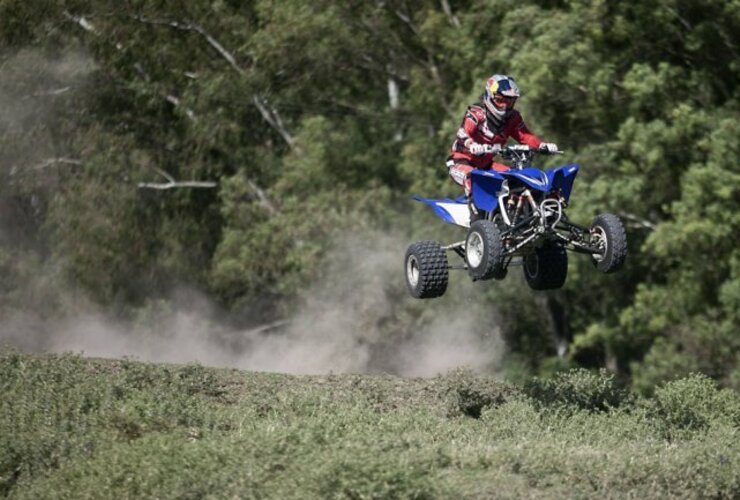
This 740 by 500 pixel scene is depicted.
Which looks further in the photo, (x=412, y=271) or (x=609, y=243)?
(x=412, y=271)

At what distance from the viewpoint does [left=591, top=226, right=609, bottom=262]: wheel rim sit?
18328mm

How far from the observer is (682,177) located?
3284cm

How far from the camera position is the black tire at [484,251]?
1798 cm

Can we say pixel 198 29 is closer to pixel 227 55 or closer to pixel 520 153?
pixel 227 55

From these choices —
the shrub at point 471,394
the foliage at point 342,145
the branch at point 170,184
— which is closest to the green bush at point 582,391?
the shrub at point 471,394

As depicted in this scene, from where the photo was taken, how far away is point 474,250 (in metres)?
18.5

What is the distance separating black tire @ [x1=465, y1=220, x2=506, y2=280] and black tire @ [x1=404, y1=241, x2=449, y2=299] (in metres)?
0.88

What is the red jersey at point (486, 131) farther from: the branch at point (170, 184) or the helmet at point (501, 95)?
the branch at point (170, 184)

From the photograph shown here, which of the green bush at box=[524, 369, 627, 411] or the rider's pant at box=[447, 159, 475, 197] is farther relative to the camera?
the green bush at box=[524, 369, 627, 411]

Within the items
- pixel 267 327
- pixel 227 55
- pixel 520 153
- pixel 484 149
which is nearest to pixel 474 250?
pixel 484 149

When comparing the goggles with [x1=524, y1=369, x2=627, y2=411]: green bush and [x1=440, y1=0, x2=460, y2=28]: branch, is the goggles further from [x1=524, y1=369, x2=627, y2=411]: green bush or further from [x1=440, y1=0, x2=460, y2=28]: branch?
[x1=440, y1=0, x2=460, y2=28]: branch

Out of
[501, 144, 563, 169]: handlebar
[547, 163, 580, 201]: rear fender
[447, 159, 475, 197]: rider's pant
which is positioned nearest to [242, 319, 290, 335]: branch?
[447, 159, 475, 197]: rider's pant

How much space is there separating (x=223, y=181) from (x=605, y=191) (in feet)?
45.3

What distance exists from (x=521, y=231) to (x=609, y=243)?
1.08 metres
